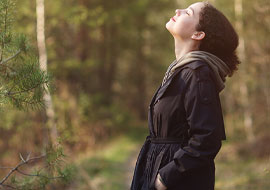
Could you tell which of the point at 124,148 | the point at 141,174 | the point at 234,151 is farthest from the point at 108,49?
the point at 141,174

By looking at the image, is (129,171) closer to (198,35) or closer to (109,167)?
(109,167)

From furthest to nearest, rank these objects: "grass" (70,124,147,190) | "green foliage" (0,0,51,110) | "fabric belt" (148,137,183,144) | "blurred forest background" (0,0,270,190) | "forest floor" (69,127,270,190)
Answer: "blurred forest background" (0,0,270,190) < "grass" (70,124,147,190) < "forest floor" (69,127,270,190) < "green foliage" (0,0,51,110) < "fabric belt" (148,137,183,144)

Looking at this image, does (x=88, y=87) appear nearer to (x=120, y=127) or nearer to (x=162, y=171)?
(x=120, y=127)

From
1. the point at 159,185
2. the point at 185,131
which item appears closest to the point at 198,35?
the point at 185,131

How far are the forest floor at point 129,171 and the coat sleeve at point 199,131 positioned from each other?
3.80 m

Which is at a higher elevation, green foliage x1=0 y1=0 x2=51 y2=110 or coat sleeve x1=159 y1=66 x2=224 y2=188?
green foliage x1=0 y1=0 x2=51 y2=110

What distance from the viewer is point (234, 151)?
448 inches

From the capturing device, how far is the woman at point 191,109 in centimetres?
226

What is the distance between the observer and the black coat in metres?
2.25

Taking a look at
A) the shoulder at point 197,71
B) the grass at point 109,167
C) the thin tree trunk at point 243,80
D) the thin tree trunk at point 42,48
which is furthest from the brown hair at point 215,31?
the thin tree trunk at point 243,80

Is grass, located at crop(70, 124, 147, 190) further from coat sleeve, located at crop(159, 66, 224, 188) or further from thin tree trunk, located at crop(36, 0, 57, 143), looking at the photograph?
coat sleeve, located at crop(159, 66, 224, 188)

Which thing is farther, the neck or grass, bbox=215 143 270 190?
grass, bbox=215 143 270 190

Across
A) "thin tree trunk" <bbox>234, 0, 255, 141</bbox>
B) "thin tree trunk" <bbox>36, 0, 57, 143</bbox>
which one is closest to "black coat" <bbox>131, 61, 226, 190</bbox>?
"thin tree trunk" <bbox>36, 0, 57, 143</bbox>

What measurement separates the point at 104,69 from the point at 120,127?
3494mm
